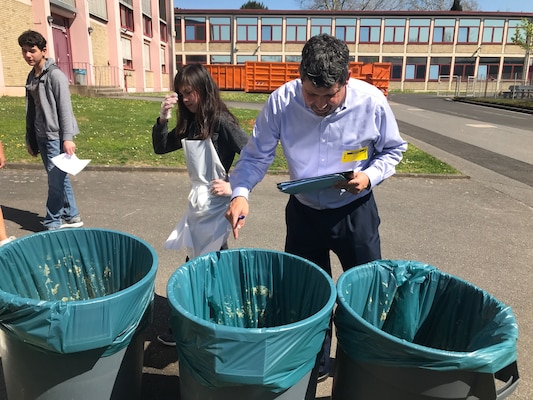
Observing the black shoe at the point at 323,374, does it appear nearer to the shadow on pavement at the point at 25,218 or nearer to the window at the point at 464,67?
the shadow on pavement at the point at 25,218

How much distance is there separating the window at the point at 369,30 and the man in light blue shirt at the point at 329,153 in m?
46.2

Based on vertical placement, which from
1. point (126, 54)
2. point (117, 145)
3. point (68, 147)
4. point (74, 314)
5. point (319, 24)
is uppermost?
point (319, 24)

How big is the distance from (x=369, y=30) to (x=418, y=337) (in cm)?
4670

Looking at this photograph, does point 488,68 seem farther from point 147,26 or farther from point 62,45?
point 62,45

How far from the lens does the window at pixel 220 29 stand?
43.7m

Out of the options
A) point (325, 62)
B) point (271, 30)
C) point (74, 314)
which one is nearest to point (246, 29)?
point (271, 30)

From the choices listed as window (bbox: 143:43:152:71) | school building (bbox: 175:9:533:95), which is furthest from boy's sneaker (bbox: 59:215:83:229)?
school building (bbox: 175:9:533:95)

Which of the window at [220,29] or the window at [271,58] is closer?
the window at [220,29]

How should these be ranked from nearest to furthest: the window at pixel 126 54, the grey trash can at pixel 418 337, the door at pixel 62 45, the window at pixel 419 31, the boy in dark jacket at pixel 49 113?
1. the grey trash can at pixel 418 337
2. the boy in dark jacket at pixel 49 113
3. the door at pixel 62 45
4. the window at pixel 126 54
5. the window at pixel 419 31

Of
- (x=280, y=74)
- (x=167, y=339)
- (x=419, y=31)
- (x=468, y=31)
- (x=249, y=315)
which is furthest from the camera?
(x=419, y=31)

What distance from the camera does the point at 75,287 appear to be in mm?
2293

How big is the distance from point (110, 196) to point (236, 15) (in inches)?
1656

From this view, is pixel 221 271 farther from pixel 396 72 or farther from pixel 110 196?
pixel 396 72

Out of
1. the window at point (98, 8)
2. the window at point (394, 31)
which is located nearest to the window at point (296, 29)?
the window at point (394, 31)
